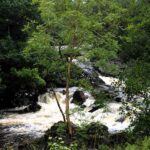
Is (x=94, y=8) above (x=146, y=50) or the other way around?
above

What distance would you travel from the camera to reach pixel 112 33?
1616 cm

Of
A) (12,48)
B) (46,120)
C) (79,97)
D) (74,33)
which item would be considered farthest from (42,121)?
(74,33)

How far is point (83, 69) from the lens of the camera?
1789cm


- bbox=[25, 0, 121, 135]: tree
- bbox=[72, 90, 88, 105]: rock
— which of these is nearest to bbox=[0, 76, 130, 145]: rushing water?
bbox=[72, 90, 88, 105]: rock

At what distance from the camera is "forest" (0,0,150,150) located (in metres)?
12.7

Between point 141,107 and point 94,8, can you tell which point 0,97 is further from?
point 141,107

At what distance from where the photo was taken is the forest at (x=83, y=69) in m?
12.7

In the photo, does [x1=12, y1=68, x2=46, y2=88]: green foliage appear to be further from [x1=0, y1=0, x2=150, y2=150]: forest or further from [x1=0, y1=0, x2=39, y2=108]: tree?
[x1=0, y1=0, x2=39, y2=108]: tree

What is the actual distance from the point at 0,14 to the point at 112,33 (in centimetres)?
1149

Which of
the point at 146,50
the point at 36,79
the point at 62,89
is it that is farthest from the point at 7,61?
the point at 146,50

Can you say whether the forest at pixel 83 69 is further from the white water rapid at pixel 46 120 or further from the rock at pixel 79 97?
the rock at pixel 79 97

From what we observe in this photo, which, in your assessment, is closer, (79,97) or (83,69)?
(83,69)

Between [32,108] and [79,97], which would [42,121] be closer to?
[32,108]

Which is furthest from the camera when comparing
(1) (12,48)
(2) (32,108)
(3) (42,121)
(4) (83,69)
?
(2) (32,108)
